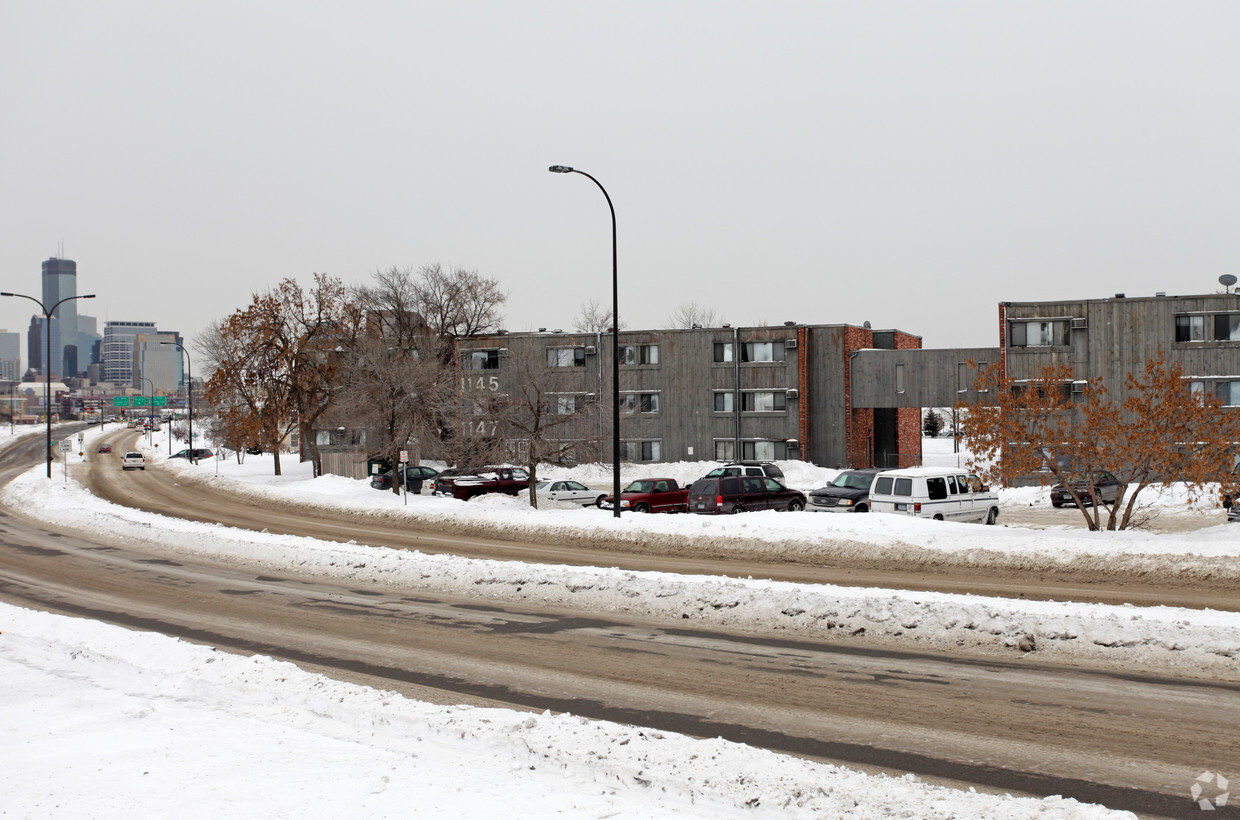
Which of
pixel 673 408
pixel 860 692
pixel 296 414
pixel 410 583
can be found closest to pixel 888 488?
pixel 410 583

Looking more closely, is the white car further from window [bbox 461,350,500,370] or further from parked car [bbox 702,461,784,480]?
window [bbox 461,350,500,370]

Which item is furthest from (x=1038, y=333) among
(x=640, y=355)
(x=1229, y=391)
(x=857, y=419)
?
→ (x=640, y=355)

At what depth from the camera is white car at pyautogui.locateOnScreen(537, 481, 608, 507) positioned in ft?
124

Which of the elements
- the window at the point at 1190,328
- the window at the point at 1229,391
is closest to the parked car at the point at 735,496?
the window at the point at 1190,328

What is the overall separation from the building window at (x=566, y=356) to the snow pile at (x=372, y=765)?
168 feet

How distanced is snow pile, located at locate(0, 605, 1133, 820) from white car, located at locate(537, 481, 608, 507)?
27778mm

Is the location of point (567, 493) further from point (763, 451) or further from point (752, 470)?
point (763, 451)

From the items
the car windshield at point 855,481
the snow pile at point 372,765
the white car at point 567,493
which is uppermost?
the car windshield at point 855,481

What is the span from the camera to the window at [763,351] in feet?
189

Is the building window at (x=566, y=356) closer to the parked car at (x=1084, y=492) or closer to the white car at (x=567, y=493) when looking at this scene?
the white car at (x=567, y=493)

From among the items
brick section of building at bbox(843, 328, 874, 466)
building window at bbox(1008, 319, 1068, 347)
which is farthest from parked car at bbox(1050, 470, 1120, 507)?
brick section of building at bbox(843, 328, 874, 466)

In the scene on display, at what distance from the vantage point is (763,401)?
58.0 m

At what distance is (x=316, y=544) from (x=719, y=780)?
729 inches

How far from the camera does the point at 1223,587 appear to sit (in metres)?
15.5
